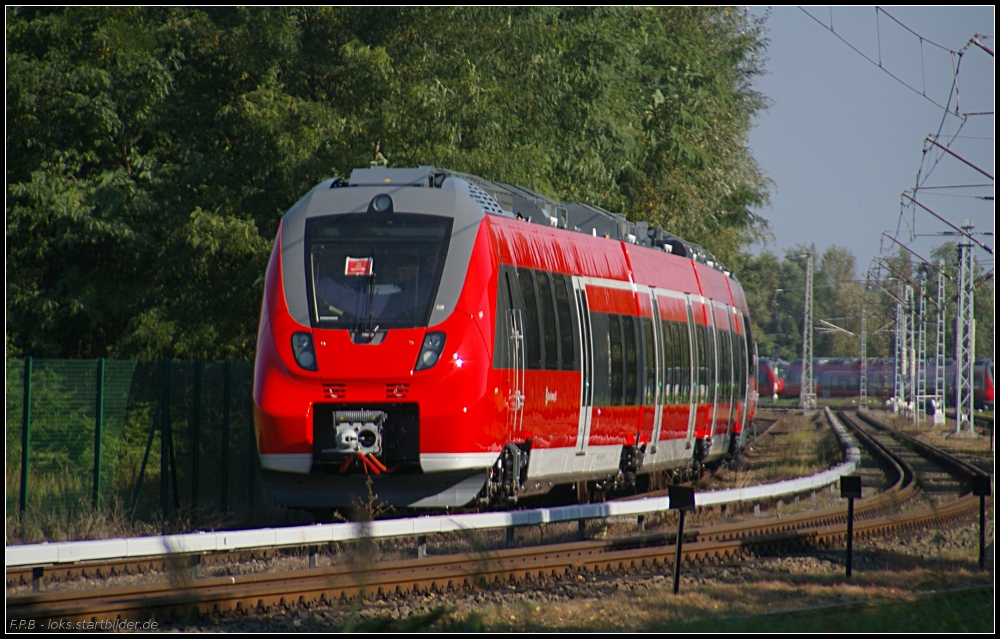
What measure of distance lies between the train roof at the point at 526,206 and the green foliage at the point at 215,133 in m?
2.07

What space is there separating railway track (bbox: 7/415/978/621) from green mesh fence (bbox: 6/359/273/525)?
195 inches

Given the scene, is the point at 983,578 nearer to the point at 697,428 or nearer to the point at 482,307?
the point at 482,307

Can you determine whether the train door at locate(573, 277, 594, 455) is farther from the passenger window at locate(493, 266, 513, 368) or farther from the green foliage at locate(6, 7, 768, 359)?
the green foliage at locate(6, 7, 768, 359)

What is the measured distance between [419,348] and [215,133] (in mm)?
11408

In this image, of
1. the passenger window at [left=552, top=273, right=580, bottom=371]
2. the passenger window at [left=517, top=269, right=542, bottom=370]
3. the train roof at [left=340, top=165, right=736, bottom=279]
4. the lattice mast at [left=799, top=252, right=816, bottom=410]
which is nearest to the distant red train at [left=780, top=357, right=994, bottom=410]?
the lattice mast at [left=799, top=252, right=816, bottom=410]

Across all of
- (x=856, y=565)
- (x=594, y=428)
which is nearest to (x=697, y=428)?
(x=594, y=428)

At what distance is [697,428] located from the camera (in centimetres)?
2062

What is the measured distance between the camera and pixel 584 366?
15023mm

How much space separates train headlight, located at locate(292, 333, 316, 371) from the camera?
12138 mm

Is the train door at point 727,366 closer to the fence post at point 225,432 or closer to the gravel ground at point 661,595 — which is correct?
the gravel ground at point 661,595

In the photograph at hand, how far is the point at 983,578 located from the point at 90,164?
53.4 feet

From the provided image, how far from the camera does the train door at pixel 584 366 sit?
589 inches

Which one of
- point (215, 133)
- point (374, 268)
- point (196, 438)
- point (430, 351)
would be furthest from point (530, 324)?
point (215, 133)

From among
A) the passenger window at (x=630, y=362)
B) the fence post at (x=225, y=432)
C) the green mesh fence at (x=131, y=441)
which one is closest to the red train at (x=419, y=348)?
the passenger window at (x=630, y=362)
